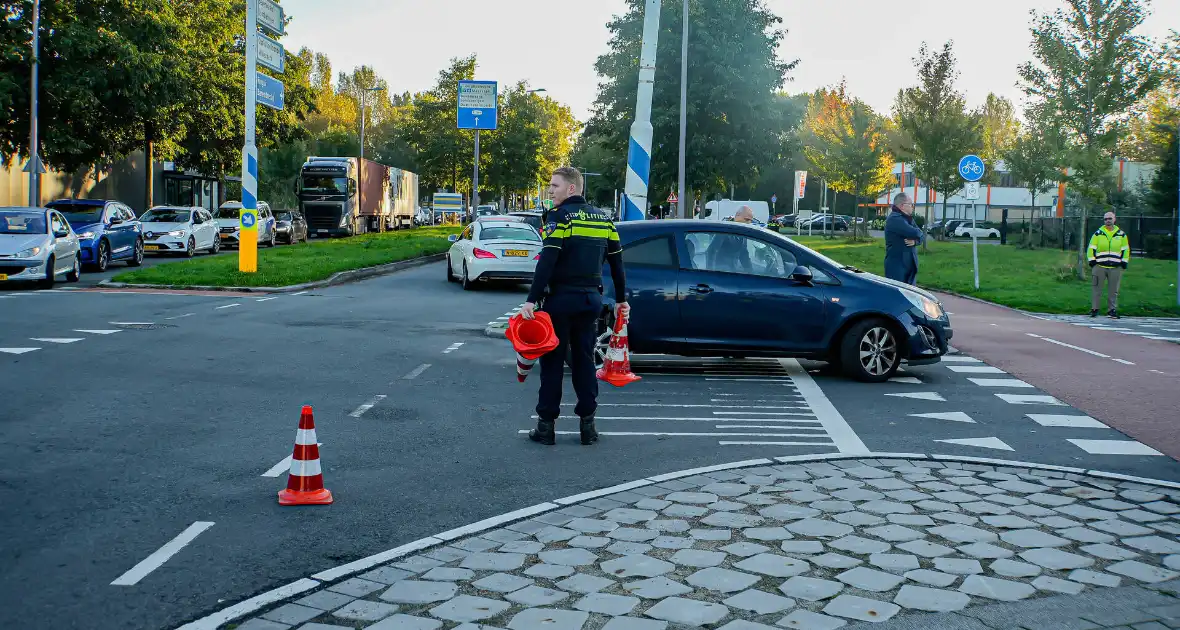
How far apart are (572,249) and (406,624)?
3.86m

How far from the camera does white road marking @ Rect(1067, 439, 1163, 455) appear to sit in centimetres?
775

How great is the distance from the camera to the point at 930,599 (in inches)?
173

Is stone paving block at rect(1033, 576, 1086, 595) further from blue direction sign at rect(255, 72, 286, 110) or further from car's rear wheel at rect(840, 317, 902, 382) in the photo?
blue direction sign at rect(255, 72, 286, 110)

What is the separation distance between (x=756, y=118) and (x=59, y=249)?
2973 cm

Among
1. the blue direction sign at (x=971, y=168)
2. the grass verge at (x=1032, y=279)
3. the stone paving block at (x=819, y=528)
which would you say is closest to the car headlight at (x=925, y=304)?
the stone paving block at (x=819, y=528)

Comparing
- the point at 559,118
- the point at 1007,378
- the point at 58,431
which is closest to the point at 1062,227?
the point at 1007,378

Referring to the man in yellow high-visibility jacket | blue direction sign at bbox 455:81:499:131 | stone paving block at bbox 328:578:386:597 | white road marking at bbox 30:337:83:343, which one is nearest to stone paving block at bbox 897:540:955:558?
stone paving block at bbox 328:578:386:597

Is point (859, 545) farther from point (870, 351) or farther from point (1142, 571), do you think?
point (870, 351)

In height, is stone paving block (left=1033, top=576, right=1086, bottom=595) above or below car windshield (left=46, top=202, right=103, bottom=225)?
below

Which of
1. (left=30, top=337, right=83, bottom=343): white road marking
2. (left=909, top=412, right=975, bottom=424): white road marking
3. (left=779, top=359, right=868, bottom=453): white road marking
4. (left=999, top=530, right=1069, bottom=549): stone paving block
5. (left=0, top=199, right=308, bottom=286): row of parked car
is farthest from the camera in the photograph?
(left=0, top=199, right=308, bottom=286): row of parked car

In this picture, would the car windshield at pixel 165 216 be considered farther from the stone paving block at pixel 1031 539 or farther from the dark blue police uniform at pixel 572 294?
the stone paving block at pixel 1031 539

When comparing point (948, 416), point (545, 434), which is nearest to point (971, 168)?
point (948, 416)

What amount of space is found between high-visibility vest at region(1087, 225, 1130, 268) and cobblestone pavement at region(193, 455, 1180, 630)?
14.8m

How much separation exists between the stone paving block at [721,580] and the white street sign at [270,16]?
2037cm
